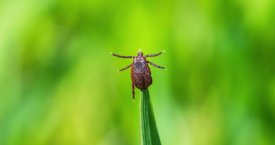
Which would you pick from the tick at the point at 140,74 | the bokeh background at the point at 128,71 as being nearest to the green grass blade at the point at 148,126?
the tick at the point at 140,74

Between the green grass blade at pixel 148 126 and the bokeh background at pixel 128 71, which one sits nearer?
the green grass blade at pixel 148 126

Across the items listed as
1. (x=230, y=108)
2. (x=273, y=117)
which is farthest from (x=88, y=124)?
(x=273, y=117)

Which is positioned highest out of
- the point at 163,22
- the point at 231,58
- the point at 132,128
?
the point at 163,22

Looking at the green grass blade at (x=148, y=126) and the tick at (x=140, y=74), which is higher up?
the tick at (x=140, y=74)

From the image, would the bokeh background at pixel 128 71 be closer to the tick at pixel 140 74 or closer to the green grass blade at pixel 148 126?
the tick at pixel 140 74

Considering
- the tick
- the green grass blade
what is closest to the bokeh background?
the tick

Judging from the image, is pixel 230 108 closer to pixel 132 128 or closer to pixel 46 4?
pixel 132 128
